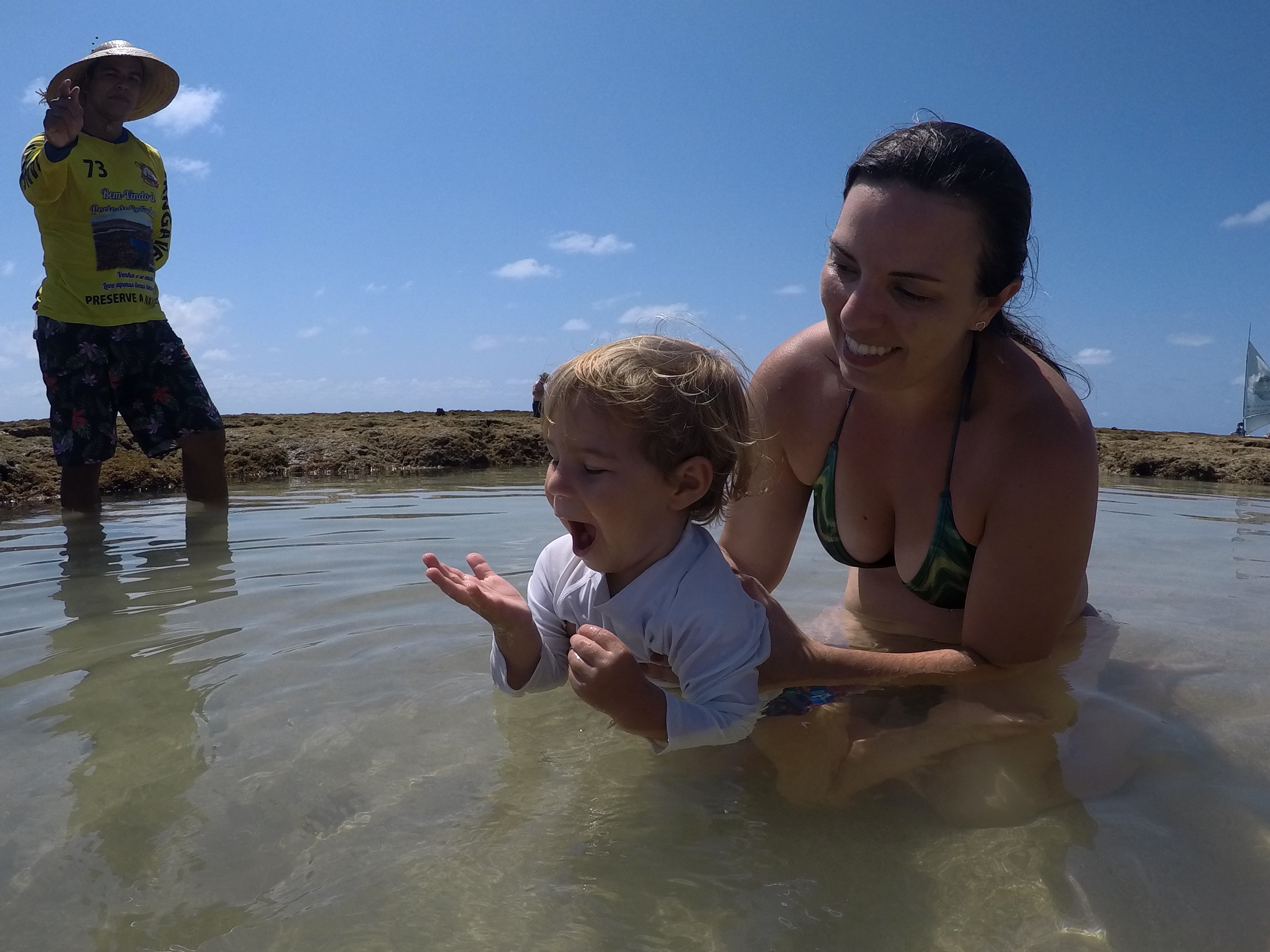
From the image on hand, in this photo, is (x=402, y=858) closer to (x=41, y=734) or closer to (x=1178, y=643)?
(x=41, y=734)

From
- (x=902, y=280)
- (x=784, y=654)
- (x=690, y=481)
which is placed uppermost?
(x=902, y=280)

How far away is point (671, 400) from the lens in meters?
2.19

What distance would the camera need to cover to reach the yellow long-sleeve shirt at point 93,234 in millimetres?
5191

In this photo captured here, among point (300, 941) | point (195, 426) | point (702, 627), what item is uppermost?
point (195, 426)

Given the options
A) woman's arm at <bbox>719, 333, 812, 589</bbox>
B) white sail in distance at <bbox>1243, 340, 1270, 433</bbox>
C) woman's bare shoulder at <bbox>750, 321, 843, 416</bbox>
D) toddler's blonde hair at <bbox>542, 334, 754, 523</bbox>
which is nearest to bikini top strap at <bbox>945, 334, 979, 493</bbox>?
woman's bare shoulder at <bbox>750, 321, 843, 416</bbox>

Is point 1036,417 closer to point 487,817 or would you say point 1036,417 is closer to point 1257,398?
point 487,817

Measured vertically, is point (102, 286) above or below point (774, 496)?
above

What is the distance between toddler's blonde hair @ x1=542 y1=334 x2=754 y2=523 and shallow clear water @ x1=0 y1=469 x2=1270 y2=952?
71cm

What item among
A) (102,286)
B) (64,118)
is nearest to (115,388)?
(102,286)

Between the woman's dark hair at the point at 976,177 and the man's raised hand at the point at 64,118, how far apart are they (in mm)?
4441

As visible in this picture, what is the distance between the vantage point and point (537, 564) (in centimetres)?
254

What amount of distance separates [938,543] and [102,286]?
4836 millimetres

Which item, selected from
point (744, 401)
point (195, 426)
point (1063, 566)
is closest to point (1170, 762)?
point (1063, 566)

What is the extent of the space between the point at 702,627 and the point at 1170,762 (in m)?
1.18
